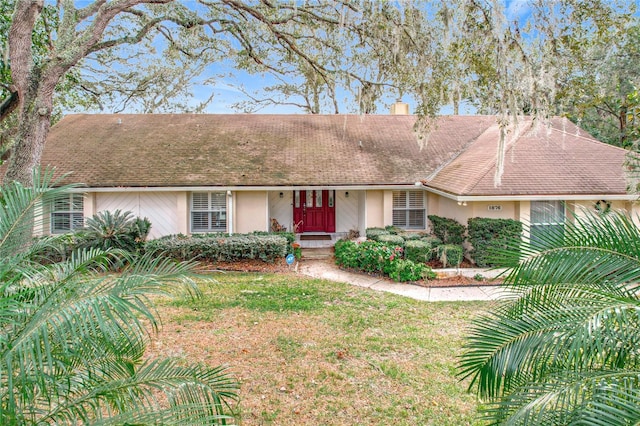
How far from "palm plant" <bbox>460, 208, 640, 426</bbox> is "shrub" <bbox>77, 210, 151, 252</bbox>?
11324 millimetres

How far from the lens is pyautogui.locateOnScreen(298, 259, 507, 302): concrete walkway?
30.4ft

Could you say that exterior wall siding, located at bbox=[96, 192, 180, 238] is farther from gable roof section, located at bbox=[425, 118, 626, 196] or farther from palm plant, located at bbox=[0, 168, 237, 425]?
palm plant, located at bbox=[0, 168, 237, 425]

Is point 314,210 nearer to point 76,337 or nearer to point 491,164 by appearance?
point 491,164

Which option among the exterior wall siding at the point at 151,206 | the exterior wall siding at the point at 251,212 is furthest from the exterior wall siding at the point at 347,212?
the exterior wall siding at the point at 151,206

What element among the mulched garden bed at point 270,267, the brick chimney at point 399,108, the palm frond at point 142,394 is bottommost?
the mulched garden bed at point 270,267

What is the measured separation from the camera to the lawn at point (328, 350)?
15.2ft

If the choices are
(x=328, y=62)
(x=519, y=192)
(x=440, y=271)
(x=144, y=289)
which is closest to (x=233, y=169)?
(x=328, y=62)

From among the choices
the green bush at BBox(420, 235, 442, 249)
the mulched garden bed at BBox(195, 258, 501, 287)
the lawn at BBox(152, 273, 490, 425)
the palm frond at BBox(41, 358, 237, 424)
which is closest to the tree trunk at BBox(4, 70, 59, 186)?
the lawn at BBox(152, 273, 490, 425)

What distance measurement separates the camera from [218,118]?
61.1 feet

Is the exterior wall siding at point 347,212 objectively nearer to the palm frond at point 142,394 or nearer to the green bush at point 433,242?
the green bush at point 433,242

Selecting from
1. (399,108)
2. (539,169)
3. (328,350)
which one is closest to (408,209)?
→ (539,169)

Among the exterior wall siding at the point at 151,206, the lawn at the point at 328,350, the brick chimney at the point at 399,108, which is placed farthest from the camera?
the brick chimney at the point at 399,108

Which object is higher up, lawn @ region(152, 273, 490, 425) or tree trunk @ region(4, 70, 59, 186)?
tree trunk @ region(4, 70, 59, 186)

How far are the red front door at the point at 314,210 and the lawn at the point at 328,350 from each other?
22.4ft
